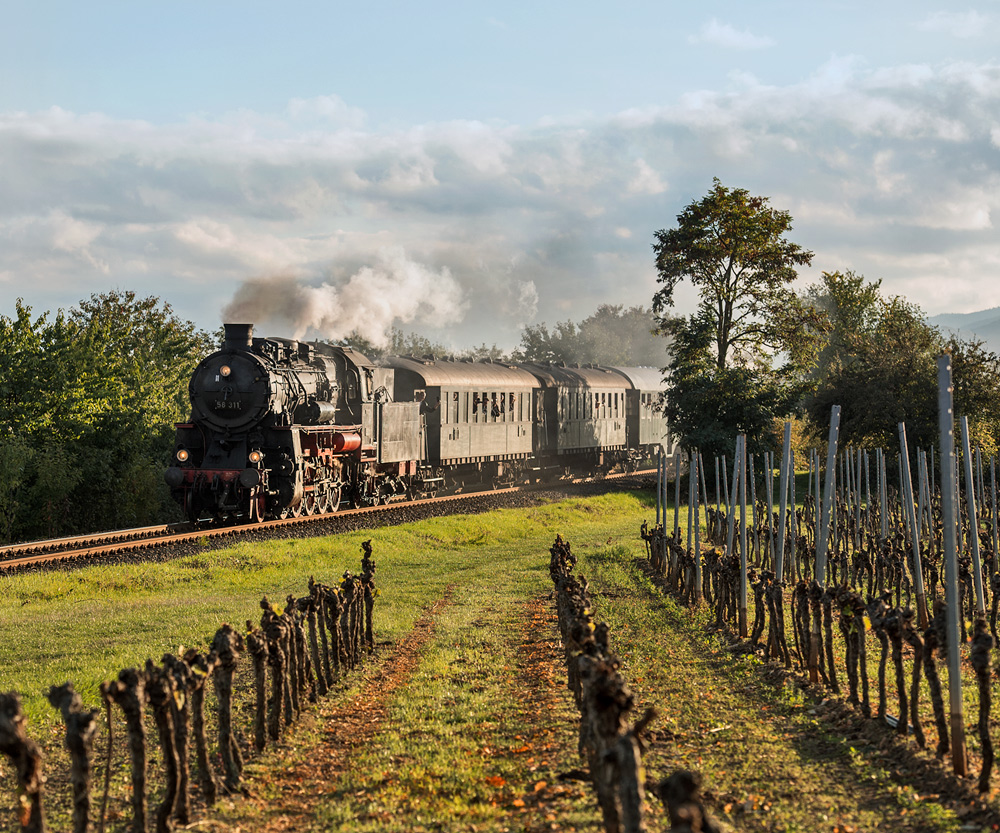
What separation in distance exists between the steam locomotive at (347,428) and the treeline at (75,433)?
5.56m

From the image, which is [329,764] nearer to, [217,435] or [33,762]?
[33,762]

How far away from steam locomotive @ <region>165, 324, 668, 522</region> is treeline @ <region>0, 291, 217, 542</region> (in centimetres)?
556

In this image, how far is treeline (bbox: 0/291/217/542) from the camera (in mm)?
28391

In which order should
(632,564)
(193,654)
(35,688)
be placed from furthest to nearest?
(632,564), (35,688), (193,654)

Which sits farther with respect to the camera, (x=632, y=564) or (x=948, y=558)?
(x=632, y=564)

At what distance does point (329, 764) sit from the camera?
327 inches

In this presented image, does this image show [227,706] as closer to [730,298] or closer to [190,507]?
[190,507]

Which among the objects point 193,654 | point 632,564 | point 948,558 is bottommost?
point 632,564

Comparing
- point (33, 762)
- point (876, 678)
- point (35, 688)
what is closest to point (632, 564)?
point (876, 678)

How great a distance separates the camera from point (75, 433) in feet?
98.4

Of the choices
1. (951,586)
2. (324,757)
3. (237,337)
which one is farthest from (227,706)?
(237,337)

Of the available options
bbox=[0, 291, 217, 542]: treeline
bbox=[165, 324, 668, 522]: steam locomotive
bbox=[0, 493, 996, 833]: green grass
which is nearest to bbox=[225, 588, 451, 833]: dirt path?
bbox=[0, 493, 996, 833]: green grass

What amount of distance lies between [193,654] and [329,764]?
1665 mm

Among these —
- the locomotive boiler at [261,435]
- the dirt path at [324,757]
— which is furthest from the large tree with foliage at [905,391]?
the dirt path at [324,757]
